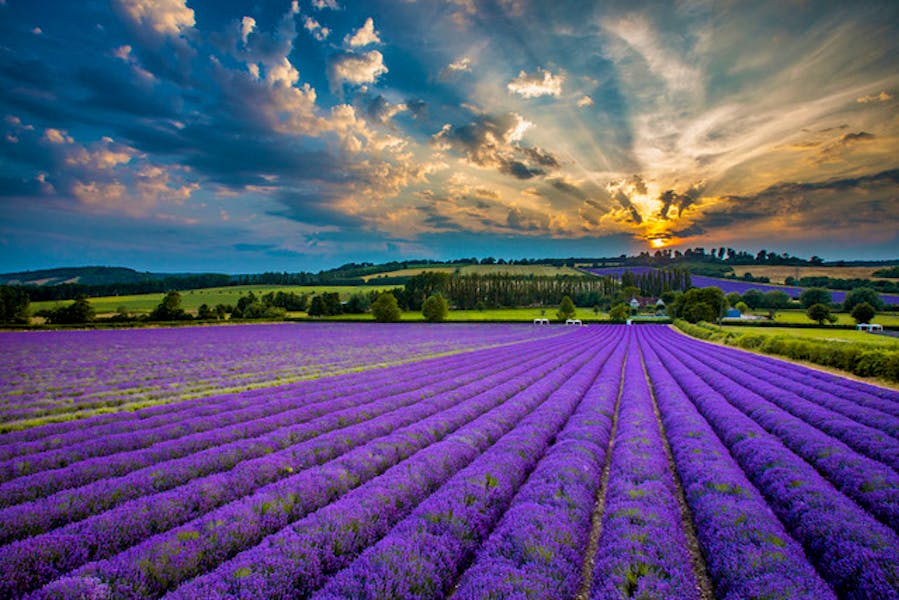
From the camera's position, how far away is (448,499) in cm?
572

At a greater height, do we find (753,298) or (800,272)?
(800,272)

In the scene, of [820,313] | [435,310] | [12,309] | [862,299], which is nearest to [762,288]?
[862,299]

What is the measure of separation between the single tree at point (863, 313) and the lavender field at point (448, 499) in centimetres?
6933

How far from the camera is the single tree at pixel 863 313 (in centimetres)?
6122

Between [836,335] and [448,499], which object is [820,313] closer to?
[836,335]

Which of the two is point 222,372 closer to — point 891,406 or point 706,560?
point 706,560

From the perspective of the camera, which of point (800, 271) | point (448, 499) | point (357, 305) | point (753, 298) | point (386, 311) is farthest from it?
point (800, 271)

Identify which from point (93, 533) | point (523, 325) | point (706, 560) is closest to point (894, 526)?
point (706, 560)

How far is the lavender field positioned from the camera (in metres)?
4.04

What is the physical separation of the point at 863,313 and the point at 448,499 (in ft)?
281

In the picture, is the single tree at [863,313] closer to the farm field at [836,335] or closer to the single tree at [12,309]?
the farm field at [836,335]

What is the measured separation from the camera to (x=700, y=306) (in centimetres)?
7844

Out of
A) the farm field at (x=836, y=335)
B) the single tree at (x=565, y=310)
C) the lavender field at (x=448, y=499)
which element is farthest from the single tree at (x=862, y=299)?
the lavender field at (x=448, y=499)

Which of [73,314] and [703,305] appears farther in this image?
[703,305]
